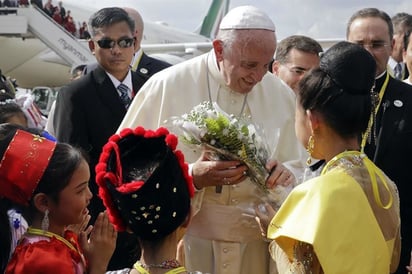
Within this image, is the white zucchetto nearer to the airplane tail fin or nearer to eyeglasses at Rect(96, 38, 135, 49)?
eyeglasses at Rect(96, 38, 135, 49)

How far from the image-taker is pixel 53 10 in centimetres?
3206

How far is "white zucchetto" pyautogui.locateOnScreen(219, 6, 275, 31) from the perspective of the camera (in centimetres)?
371

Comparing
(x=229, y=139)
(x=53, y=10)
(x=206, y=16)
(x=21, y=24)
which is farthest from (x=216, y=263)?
(x=206, y=16)

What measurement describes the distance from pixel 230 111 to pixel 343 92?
134 cm

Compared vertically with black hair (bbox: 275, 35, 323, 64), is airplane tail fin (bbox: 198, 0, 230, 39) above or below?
below

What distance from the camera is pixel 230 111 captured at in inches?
156

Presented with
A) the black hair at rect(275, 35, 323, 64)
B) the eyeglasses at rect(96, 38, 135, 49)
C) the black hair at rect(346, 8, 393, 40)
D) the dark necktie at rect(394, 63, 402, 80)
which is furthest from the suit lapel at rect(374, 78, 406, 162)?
the dark necktie at rect(394, 63, 402, 80)

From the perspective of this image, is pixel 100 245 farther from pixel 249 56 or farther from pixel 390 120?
pixel 390 120

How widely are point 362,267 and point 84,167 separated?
1302 millimetres

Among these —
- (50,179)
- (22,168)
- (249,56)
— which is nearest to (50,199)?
(50,179)

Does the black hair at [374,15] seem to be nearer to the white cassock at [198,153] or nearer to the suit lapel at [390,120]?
the suit lapel at [390,120]

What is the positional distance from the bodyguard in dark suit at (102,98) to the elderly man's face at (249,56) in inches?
45.1

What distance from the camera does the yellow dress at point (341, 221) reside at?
2.47 m

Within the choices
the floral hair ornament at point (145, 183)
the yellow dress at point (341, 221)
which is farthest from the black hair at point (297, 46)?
the floral hair ornament at point (145, 183)
